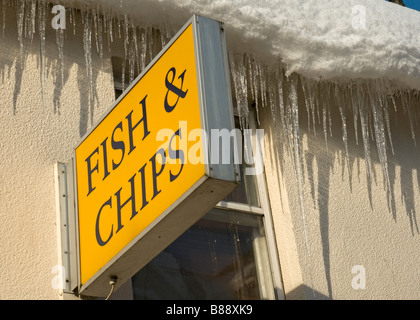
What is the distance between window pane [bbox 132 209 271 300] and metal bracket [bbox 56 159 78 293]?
44cm

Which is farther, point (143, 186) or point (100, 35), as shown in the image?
point (100, 35)

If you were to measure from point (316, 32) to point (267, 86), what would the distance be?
373 millimetres

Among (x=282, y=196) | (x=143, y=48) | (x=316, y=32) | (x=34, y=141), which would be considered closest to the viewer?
(x=34, y=141)

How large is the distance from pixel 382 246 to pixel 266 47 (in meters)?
1.17

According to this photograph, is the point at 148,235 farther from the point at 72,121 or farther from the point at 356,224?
the point at 356,224

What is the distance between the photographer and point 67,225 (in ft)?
12.7

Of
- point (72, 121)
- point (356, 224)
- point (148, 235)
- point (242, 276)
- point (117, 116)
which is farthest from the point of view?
point (356, 224)

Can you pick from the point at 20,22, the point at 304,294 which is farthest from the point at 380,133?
the point at 20,22

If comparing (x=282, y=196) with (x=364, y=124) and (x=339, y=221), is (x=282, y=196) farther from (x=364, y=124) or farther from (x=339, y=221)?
(x=364, y=124)

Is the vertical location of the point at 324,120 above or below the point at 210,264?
above

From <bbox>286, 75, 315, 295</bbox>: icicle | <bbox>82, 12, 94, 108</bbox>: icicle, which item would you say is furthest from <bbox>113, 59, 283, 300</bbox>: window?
<bbox>82, 12, 94, 108</bbox>: icicle

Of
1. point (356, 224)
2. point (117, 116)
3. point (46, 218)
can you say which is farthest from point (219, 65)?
point (356, 224)

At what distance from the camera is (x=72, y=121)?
13.9ft
